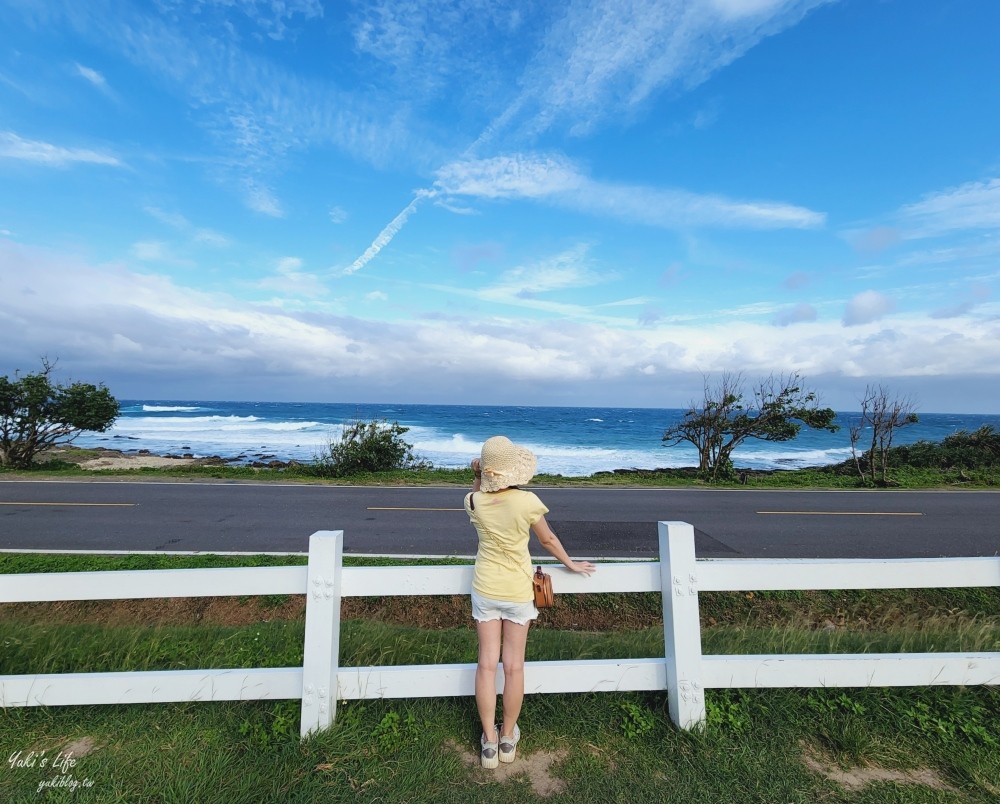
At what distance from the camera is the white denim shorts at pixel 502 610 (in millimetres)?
2627

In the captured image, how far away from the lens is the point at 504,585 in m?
2.63

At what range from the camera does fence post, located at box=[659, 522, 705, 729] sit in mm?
2859

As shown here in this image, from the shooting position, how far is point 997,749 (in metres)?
2.79

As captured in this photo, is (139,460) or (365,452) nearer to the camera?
(365,452)

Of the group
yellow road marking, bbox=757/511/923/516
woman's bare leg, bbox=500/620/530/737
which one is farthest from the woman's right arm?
yellow road marking, bbox=757/511/923/516

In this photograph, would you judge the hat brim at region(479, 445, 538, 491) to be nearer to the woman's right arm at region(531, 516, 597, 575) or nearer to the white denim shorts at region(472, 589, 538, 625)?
the woman's right arm at region(531, 516, 597, 575)

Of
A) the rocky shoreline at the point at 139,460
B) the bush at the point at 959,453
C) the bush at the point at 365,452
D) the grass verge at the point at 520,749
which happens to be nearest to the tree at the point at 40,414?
the rocky shoreline at the point at 139,460

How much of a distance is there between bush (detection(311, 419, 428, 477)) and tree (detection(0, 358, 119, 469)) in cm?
779

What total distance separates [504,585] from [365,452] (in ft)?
50.7

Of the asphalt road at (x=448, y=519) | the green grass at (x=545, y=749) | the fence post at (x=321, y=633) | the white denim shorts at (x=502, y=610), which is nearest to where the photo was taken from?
the green grass at (x=545, y=749)

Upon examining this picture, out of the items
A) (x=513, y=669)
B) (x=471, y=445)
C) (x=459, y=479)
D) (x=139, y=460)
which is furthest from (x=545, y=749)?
(x=471, y=445)

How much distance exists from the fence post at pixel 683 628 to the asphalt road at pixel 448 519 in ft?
17.6

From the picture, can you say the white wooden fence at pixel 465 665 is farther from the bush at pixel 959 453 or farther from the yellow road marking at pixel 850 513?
the bush at pixel 959 453

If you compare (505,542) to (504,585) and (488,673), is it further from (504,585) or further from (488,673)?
(488,673)
